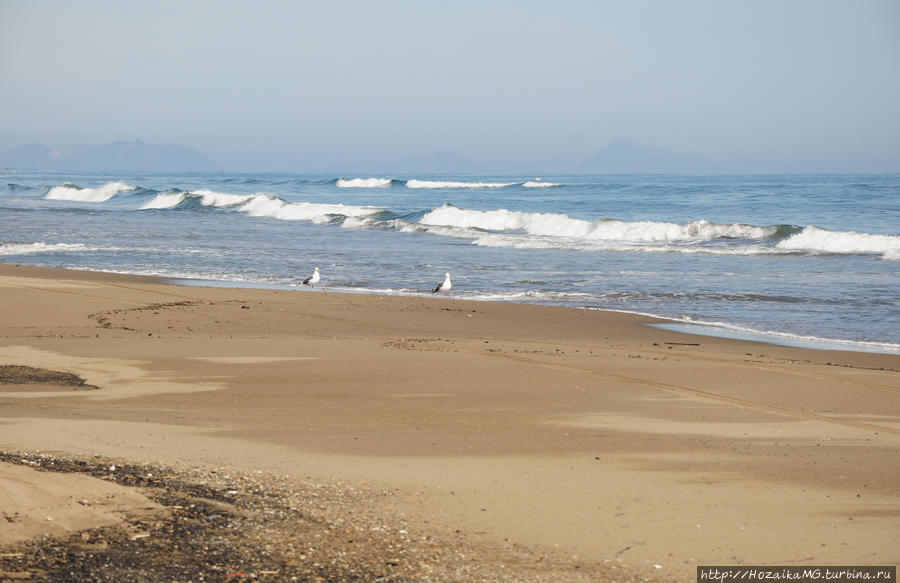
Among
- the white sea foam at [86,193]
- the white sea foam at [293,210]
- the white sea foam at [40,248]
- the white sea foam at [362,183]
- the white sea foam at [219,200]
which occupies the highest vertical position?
the white sea foam at [362,183]

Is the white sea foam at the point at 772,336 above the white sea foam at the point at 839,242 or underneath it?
underneath

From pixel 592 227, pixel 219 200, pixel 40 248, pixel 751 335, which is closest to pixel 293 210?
pixel 219 200

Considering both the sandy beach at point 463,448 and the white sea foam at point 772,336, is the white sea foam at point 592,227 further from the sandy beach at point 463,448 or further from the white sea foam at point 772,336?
the sandy beach at point 463,448

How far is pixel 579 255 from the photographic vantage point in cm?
2511

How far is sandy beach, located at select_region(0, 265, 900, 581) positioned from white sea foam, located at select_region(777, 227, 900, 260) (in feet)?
58.0

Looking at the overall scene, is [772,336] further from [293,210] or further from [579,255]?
[293,210]

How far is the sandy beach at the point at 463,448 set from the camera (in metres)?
4.41

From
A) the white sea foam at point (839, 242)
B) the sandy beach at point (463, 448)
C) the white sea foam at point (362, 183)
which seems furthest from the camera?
the white sea foam at point (362, 183)

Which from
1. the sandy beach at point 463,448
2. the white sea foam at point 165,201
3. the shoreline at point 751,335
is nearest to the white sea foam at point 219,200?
the white sea foam at point 165,201

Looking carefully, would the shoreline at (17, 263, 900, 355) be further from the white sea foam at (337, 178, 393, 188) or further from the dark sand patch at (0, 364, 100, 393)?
the white sea foam at (337, 178, 393, 188)

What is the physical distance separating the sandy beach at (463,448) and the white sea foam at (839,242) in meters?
17.7

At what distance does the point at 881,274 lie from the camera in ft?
66.1

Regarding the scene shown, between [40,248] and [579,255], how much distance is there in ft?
50.3

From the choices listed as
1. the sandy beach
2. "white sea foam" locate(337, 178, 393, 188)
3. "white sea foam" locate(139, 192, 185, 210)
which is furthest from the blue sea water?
"white sea foam" locate(337, 178, 393, 188)
